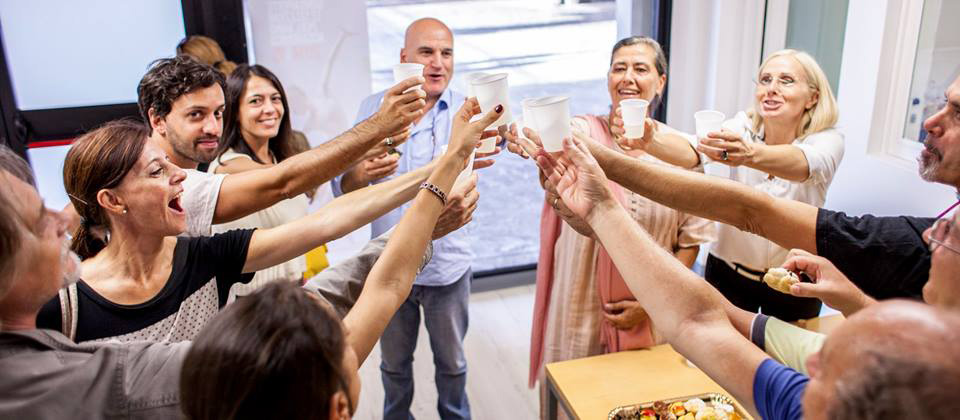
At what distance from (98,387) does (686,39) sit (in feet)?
13.0

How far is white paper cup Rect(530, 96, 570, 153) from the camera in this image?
63.6 inches

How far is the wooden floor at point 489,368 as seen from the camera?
127 inches

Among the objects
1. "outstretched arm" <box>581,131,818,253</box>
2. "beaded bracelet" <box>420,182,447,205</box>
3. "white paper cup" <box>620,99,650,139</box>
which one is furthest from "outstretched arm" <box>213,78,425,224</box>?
"white paper cup" <box>620,99,650,139</box>

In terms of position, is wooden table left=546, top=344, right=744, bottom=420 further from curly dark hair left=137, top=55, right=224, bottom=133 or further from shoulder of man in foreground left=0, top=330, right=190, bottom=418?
curly dark hair left=137, top=55, right=224, bottom=133

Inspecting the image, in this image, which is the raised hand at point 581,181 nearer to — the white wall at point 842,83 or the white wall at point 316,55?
the white wall at point 842,83

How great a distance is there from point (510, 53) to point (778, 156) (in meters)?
2.60

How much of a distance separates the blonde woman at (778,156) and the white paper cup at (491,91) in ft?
3.33

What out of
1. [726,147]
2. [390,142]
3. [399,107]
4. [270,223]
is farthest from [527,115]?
[270,223]

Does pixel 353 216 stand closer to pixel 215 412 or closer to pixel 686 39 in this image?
pixel 215 412

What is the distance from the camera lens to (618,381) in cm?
208

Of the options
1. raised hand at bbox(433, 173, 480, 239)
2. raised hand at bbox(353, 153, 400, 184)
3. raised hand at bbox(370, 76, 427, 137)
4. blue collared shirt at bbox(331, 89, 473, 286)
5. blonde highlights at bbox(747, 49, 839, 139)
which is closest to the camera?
raised hand at bbox(433, 173, 480, 239)

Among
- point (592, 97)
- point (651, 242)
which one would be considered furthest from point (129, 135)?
point (592, 97)

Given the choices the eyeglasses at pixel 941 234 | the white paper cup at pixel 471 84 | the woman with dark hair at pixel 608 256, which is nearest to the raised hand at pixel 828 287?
the eyeglasses at pixel 941 234

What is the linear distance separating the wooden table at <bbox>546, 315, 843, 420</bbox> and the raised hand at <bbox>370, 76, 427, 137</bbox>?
95 cm
